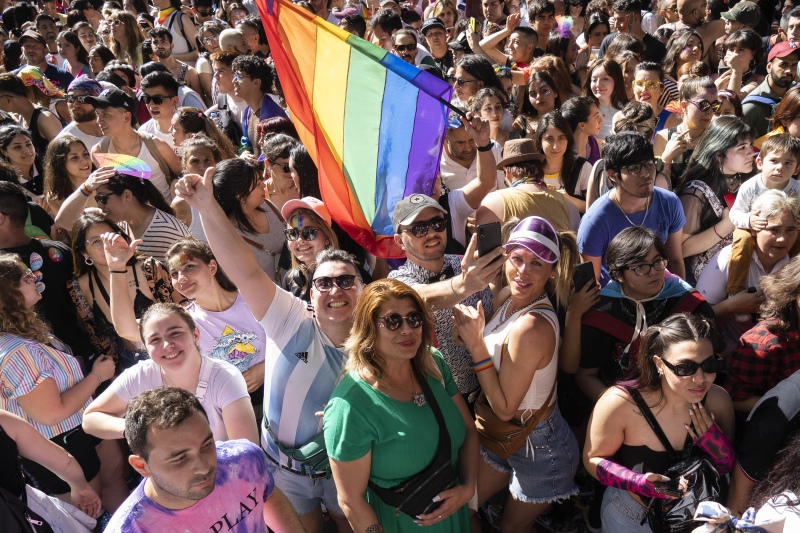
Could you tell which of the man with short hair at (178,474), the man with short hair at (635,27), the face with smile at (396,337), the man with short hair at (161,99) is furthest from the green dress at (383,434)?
the man with short hair at (635,27)

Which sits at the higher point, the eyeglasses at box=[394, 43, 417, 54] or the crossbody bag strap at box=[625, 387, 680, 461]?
the eyeglasses at box=[394, 43, 417, 54]

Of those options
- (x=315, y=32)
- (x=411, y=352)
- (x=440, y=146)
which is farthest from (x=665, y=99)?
(x=411, y=352)

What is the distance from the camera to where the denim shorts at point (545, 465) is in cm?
302

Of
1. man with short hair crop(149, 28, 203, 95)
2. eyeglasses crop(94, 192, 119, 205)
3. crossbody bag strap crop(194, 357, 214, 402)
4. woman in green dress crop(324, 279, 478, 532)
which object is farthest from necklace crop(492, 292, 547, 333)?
man with short hair crop(149, 28, 203, 95)

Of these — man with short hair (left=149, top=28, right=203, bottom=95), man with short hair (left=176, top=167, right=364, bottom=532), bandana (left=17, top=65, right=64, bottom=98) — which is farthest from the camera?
man with short hair (left=149, top=28, right=203, bottom=95)

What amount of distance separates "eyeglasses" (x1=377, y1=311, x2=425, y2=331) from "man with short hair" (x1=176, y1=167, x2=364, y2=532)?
30cm

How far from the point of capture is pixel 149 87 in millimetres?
6066

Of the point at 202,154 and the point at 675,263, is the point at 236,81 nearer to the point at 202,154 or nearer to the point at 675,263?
the point at 202,154

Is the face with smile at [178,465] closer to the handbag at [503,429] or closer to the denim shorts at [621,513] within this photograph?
the handbag at [503,429]

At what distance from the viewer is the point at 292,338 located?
2865 millimetres

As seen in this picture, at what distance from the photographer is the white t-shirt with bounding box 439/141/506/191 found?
15.6 ft

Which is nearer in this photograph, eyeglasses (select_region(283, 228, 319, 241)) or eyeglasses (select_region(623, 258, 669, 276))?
eyeglasses (select_region(623, 258, 669, 276))

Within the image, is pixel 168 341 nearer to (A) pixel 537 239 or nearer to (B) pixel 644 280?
(A) pixel 537 239

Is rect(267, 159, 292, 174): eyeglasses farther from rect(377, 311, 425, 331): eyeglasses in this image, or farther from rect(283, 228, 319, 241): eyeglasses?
rect(377, 311, 425, 331): eyeglasses
